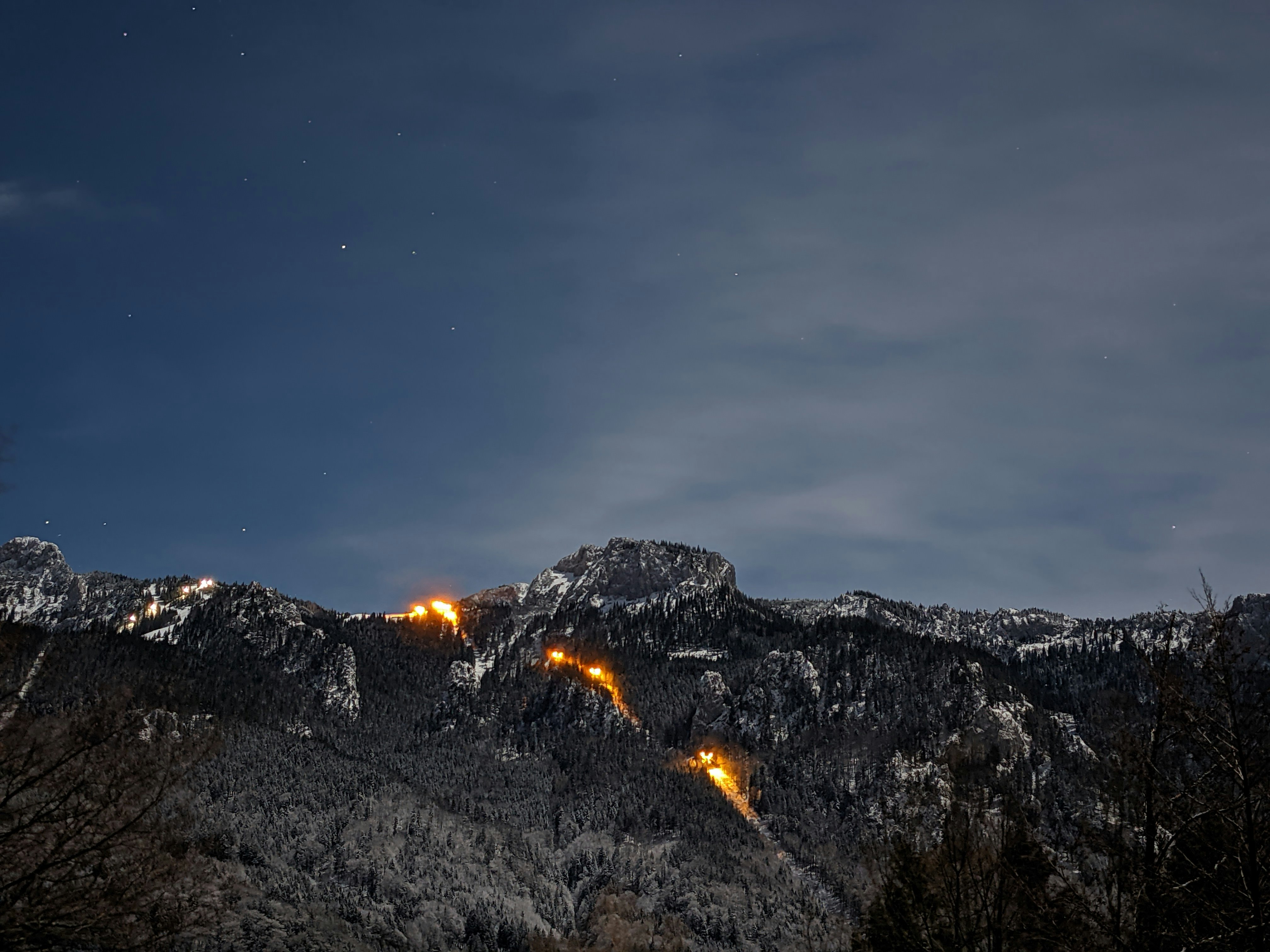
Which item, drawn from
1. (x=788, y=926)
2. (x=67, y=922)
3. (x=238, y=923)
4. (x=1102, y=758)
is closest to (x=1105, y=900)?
(x=1102, y=758)

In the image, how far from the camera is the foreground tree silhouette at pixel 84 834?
18.7m

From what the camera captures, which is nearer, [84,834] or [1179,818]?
[84,834]

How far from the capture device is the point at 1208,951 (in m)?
19.5

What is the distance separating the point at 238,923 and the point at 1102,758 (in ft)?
543

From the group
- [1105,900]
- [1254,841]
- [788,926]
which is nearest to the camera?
[1254,841]

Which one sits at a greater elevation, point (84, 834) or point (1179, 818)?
point (1179, 818)

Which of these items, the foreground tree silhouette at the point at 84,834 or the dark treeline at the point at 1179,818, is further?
the dark treeline at the point at 1179,818

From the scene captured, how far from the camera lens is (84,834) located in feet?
65.3

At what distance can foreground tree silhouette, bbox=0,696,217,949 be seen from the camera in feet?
61.4

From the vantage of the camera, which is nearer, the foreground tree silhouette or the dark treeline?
the foreground tree silhouette

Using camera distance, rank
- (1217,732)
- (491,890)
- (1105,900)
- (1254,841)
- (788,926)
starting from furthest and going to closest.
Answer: (491,890), (788,926), (1105,900), (1217,732), (1254,841)

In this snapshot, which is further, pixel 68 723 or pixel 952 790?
pixel 952 790

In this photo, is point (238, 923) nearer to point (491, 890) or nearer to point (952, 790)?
point (491, 890)

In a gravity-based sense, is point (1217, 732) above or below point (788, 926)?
above
